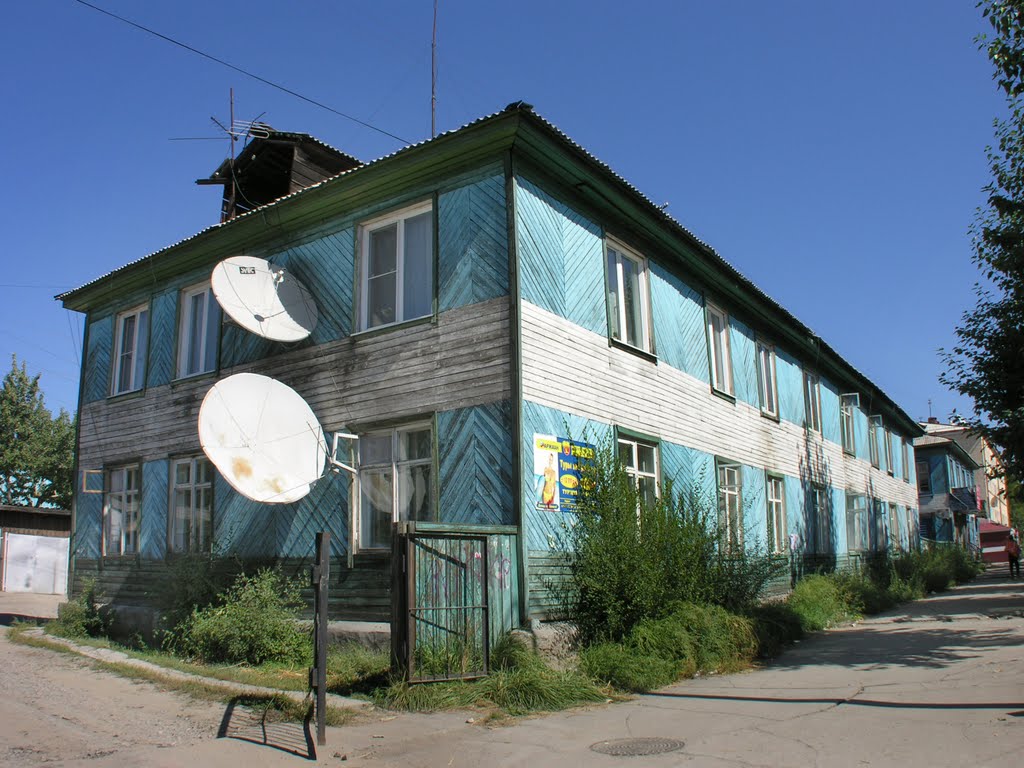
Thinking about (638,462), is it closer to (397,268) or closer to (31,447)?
(397,268)

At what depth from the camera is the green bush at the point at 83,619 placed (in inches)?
555

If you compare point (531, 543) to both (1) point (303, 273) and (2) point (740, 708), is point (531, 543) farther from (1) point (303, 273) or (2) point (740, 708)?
(1) point (303, 273)

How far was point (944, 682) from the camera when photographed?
9102 millimetres

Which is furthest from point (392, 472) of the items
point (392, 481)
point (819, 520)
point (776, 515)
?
point (819, 520)

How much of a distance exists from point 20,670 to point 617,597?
755 cm

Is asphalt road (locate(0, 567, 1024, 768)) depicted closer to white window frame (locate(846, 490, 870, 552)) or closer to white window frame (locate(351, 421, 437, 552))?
white window frame (locate(351, 421, 437, 552))

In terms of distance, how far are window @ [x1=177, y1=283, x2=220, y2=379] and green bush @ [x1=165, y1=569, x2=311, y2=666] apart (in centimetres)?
461

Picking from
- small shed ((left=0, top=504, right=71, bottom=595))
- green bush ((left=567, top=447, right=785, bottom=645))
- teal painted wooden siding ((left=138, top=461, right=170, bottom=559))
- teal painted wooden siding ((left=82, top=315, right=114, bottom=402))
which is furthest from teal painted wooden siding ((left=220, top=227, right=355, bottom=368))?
small shed ((left=0, top=504, right=71, bottom=595))

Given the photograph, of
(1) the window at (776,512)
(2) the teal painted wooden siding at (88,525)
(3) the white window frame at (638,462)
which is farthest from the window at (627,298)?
(2) the teal painted wooden siding at (88,525)

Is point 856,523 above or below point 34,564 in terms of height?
above

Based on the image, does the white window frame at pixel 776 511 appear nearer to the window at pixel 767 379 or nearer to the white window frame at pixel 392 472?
the window at pixel 767 379

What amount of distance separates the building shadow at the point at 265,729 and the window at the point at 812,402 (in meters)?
16.9

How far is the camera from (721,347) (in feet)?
57.1

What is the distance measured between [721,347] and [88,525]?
1286 cm
